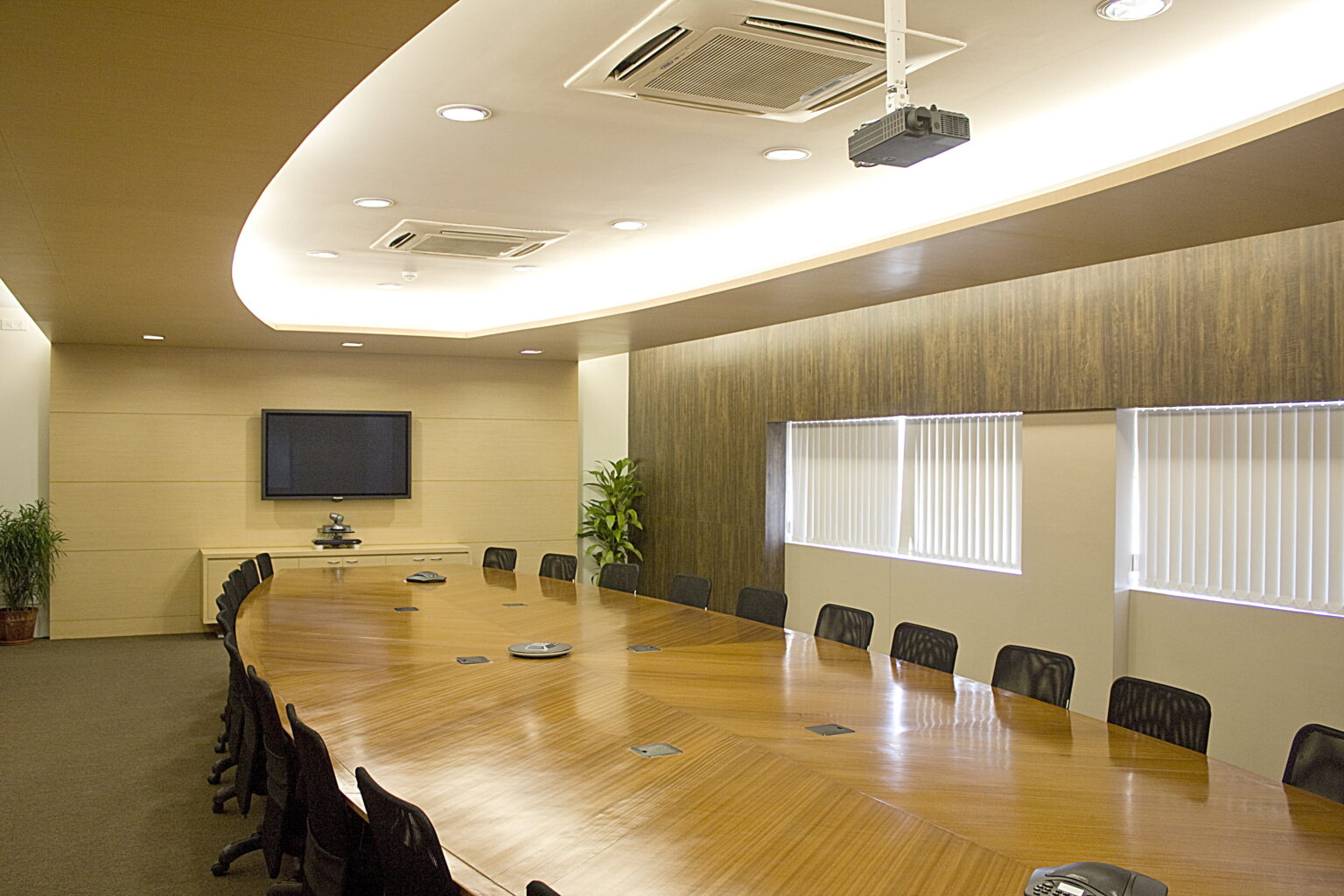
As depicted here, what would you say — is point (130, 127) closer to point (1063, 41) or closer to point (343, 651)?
point (343, 651)

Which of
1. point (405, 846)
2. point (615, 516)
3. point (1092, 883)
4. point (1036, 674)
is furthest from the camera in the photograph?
point (615, 516)

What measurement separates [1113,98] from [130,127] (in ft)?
11.6

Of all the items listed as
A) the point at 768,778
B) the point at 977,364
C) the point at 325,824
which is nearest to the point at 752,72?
the point at 768,778

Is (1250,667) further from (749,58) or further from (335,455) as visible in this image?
(335,455)

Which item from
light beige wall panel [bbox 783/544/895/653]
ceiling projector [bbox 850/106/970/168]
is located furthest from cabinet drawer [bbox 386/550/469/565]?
ceiling projector [bbox 850/106/970/168]

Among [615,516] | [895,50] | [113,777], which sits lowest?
[113,777]

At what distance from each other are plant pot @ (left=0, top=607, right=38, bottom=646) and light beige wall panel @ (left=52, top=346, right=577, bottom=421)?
1.88 metres

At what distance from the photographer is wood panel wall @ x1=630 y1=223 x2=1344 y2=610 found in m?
5.43

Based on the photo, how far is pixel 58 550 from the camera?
383 inches

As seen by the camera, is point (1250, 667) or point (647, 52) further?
point (1250, 667)

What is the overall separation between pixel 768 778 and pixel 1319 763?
5.32 feet

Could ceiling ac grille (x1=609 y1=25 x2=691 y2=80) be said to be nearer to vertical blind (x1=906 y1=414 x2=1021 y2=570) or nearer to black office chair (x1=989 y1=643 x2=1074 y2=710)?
black office chair (x1=989 y1=643 x2=1074 y2=710)

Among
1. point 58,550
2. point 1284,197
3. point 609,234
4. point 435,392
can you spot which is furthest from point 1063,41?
Result: point 58,550

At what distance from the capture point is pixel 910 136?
9.30 ft
